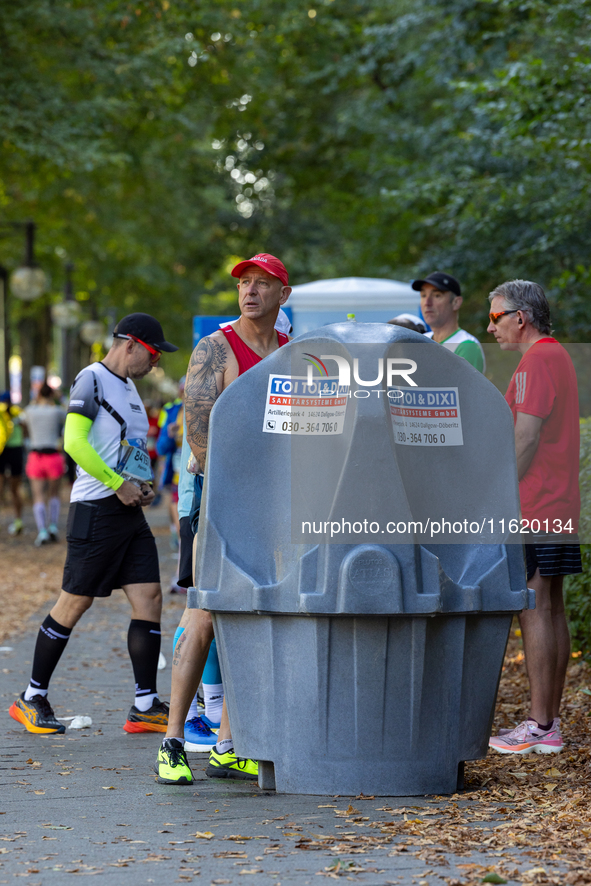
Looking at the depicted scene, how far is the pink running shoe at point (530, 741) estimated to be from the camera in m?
5.23

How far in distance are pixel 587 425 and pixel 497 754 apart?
3082 mm

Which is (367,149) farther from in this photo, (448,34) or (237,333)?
(237,333)

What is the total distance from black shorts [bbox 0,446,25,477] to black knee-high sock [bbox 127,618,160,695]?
11971 millimetres

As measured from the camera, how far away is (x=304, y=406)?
14.2 ft

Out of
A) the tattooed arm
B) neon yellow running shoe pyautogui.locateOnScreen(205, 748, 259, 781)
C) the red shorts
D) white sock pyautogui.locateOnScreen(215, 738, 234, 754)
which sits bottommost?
neon yellow running shoe pyautogui.locateOnScreen(205, 748, 259, 781)

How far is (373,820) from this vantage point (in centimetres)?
405

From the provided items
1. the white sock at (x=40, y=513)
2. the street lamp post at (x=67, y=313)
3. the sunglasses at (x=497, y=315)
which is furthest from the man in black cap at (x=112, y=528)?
the street lamp post at (x=67, y=313)

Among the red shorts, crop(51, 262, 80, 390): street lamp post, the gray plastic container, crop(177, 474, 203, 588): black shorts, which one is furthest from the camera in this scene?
crop(51, 262, 80, 390): street lamp post

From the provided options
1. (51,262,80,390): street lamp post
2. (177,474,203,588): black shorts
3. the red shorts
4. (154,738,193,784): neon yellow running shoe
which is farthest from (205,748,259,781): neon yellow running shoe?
(51,262,80,390): street lamp post

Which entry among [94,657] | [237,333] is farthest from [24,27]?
[237,333]

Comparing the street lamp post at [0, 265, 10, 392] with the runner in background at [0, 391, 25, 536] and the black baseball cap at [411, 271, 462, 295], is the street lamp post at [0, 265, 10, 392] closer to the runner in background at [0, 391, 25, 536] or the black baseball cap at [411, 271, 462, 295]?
the runner in background at [0, 391, 25, 536]

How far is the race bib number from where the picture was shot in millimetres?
5965

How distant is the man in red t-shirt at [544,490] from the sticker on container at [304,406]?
4.36 ft

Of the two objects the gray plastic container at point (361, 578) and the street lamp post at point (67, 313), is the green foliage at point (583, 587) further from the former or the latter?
the street lamp post at point (67, 313)
